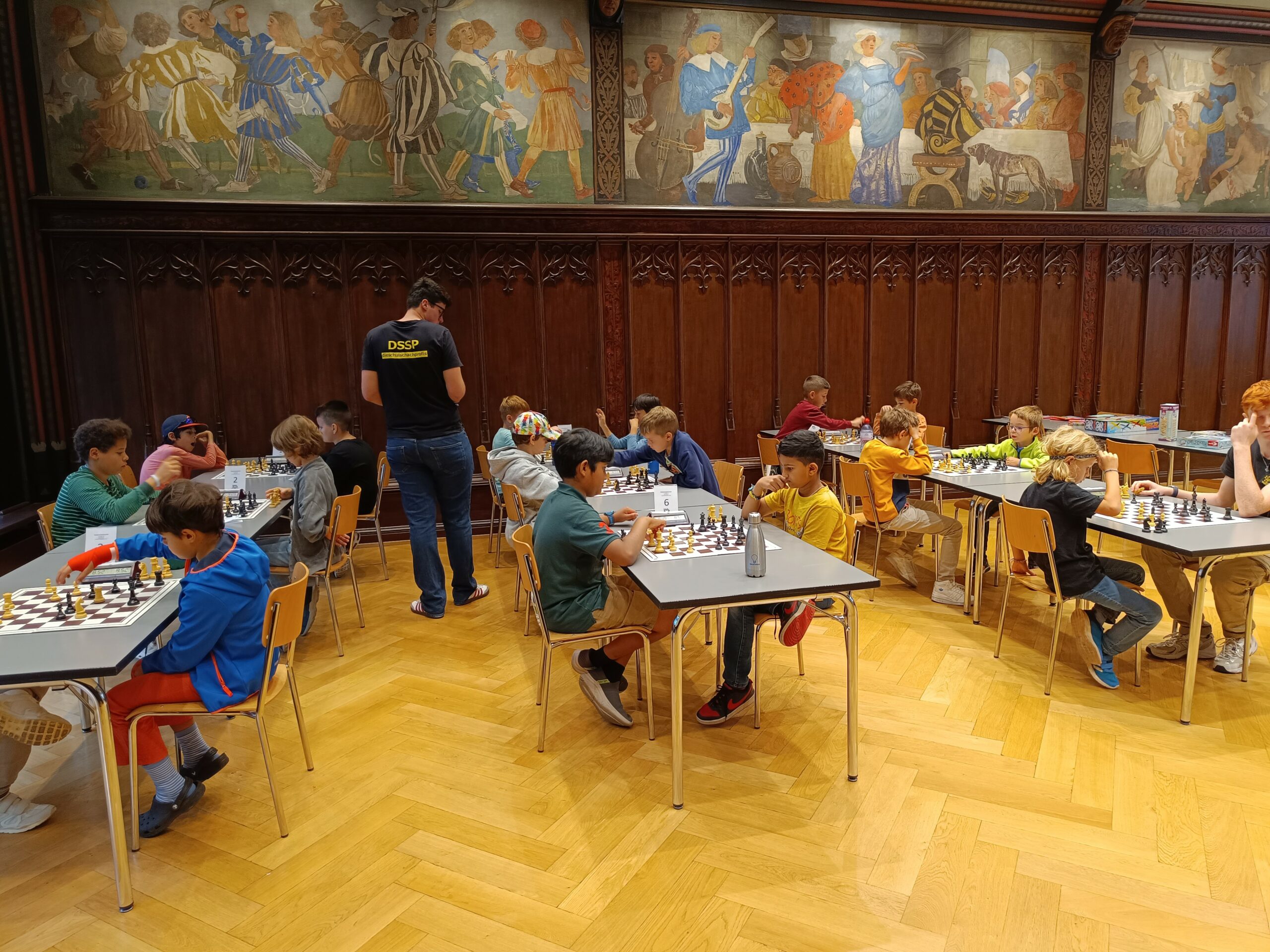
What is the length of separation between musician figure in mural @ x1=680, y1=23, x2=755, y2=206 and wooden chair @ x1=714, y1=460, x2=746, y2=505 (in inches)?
147

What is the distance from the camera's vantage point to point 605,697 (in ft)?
12.6

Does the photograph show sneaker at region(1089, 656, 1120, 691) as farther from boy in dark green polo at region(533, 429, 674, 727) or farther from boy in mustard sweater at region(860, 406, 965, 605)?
boy in dark green polo at region(533, 429, 674, 727)

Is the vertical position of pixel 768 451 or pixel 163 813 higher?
pixel 768 451

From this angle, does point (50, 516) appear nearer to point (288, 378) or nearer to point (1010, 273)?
point (288, 378)

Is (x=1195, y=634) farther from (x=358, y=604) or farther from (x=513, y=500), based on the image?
(x=358, y=604)

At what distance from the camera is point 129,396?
7.29m

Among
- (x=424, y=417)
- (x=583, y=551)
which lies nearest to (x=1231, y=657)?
(x=583, y=551)

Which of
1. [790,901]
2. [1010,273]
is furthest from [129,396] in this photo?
[1010,273]

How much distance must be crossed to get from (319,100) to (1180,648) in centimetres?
801

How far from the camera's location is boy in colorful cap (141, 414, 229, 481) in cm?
517

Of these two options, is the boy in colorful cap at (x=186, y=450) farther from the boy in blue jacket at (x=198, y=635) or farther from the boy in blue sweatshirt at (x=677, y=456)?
the boy in blue sweatshirt at (x=677, y=456)

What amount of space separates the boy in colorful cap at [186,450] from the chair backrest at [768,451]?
4.57 meters

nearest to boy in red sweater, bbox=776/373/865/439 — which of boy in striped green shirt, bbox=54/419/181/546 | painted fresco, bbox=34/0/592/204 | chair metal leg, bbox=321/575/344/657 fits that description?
painted fresco, bbox=34/0/592/204

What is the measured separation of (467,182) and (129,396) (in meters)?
3.71
